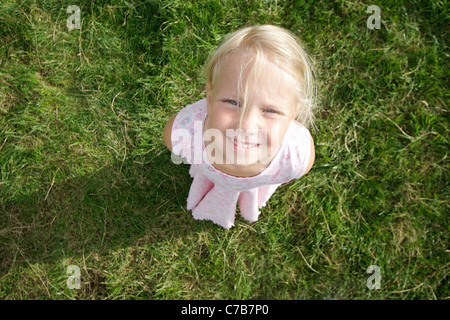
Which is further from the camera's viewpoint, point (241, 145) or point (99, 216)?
point (99, 216)

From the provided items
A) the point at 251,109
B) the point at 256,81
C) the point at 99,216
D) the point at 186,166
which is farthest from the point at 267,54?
the point at 99,216

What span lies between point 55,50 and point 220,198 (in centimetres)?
186

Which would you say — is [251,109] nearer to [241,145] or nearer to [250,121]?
[250,121]

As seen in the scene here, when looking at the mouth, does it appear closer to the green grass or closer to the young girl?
the young girl

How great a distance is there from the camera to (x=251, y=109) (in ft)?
4.73

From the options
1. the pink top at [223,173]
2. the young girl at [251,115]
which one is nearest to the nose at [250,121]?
the young girl at [251,115]

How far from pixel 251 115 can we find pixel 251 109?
3cm

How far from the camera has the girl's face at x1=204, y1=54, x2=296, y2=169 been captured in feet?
4.71

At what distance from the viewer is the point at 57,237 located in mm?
2570

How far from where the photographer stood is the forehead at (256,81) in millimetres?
1422
